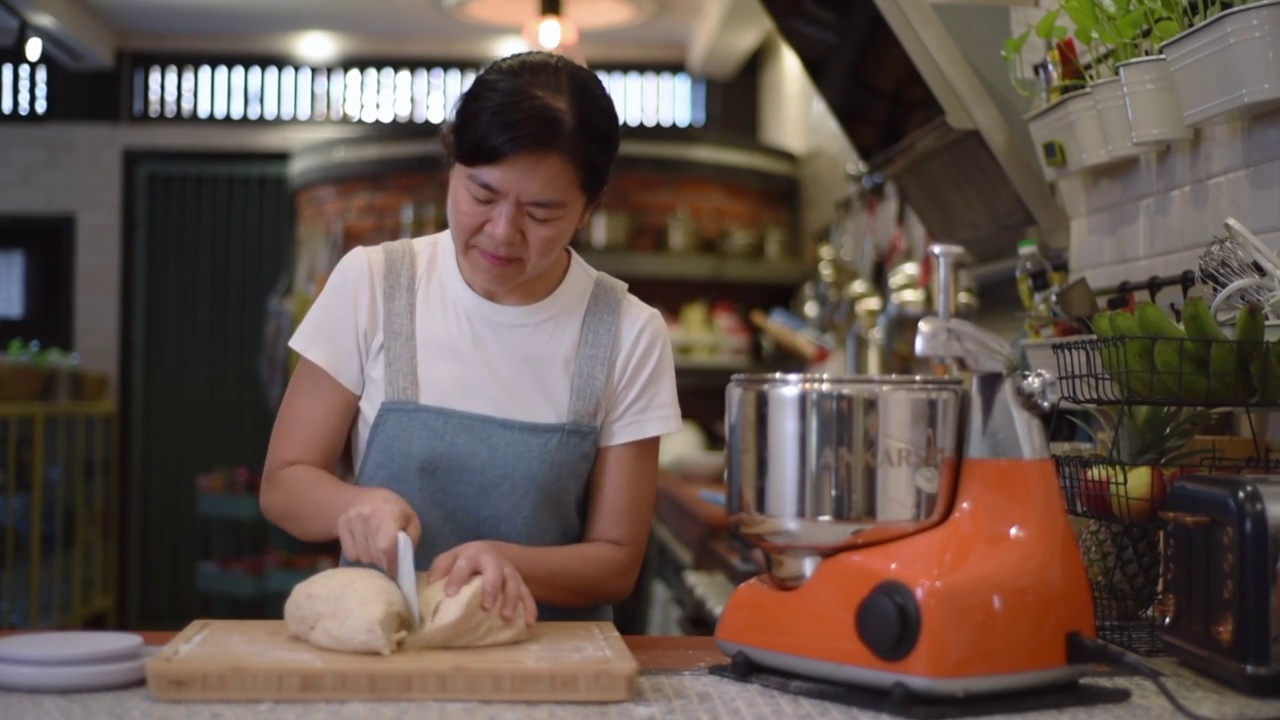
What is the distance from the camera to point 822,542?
133 cm

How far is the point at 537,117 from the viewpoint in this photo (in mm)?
1666

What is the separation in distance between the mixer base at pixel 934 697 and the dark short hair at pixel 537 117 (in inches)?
26.8

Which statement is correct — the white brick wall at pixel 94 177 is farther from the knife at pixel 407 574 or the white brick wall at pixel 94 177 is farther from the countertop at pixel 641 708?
the countertop at pixel 641 708

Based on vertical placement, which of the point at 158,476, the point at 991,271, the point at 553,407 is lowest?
the point at 158,476

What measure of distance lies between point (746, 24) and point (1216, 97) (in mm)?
4885

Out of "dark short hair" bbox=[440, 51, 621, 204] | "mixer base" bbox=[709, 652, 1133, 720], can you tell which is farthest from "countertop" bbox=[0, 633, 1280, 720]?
"dark short hair" bbox=[440, 51, 621, 204]

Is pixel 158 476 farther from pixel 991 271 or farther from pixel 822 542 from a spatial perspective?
pixel 822 542

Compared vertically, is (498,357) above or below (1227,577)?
above

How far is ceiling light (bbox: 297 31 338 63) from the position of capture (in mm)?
7430

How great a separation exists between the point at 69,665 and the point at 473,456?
1.93 ft

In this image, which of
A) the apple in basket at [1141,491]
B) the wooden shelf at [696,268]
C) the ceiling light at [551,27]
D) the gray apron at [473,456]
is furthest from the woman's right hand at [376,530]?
the wooden shelf at [696,268]

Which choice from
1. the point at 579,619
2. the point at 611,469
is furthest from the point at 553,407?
the point at 579,619

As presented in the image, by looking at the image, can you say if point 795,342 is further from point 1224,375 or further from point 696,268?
point 1224,375

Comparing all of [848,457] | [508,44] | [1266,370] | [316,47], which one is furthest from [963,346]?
[316,47]
